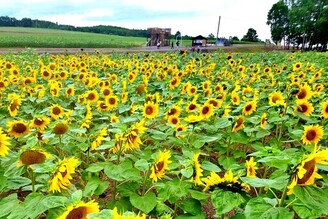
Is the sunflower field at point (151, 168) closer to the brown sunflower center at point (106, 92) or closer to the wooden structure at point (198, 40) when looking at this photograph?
the brown sunflower center at point (106, 92)

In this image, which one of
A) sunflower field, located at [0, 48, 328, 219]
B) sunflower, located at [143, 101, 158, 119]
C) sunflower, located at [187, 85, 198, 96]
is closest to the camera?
sunflower field, located at [0, 48, 328, 219]

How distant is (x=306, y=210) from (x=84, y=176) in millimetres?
1403

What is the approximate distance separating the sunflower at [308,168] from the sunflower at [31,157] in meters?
1.23

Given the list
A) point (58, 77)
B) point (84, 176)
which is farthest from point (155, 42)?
point (84, 176)

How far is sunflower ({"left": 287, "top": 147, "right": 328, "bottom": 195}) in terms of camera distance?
3.97 ft

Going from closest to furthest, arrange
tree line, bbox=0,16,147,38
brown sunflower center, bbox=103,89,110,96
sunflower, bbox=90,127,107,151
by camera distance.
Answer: sunflower, bbox=90,127,107,151 → brown sunflower center, bbox=103,89,110,96 → tree line, bbox=0,16,147,38

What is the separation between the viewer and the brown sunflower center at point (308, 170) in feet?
4.06

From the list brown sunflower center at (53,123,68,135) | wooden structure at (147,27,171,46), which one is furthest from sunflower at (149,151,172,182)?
wooden structure at (147,27,171,46)

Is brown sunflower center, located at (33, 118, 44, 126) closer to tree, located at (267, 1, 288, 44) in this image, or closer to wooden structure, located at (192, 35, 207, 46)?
wooden structure, located at (192, 35, 207, 46)

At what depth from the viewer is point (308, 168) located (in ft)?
4.09

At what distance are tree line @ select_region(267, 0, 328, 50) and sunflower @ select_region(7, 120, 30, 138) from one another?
173 feet

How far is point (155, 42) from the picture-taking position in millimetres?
43812

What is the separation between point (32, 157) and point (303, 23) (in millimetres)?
56000

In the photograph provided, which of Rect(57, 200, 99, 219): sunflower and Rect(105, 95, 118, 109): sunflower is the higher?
Rect(57, 200, 99, 219): sunflower
